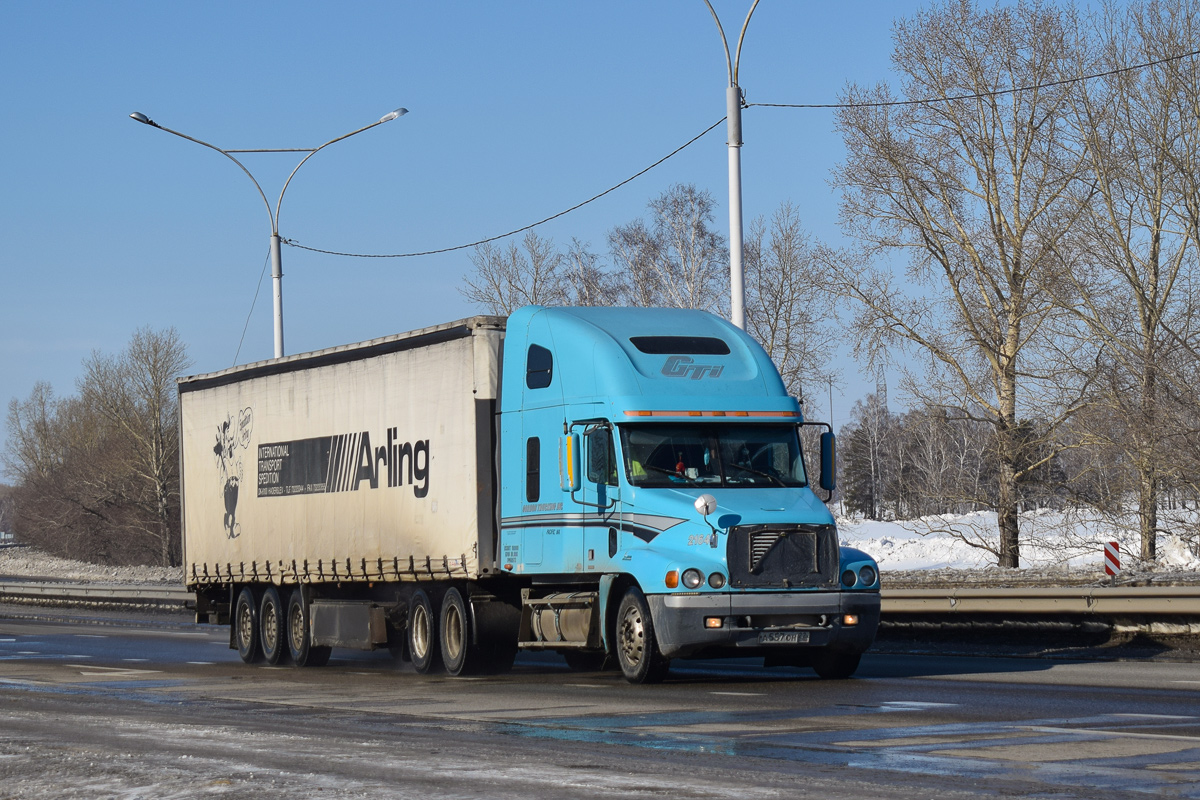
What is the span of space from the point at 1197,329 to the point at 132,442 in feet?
165

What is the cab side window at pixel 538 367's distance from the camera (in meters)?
16.5

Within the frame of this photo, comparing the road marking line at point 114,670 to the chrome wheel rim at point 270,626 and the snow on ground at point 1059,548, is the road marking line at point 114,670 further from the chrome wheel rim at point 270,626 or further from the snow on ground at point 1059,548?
the snow on ground at point 1059,548

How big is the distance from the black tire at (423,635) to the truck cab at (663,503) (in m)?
1.58

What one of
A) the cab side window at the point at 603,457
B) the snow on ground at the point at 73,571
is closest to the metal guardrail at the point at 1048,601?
the cab side window at the point at 603,457

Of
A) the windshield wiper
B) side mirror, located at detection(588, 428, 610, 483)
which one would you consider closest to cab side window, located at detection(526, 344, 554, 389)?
side mirror, located at detection(588, 428, 610, 483)

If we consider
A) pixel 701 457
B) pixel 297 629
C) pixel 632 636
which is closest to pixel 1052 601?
pixel 701 457

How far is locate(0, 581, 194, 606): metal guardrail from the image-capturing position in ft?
128

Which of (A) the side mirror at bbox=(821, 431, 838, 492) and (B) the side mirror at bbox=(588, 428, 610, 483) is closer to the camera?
(B) the side mirror at bbox=(588, 428, 610, 483)

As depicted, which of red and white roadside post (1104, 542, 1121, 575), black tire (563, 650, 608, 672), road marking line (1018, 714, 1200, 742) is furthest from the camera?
red and white roadside post (1104, 542, 1121, 575)

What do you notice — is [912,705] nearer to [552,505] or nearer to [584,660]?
[552,505]

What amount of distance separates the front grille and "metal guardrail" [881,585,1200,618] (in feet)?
16.2

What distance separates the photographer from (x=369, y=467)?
19.6 meters

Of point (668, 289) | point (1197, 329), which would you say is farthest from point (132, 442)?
point (1197, 329)

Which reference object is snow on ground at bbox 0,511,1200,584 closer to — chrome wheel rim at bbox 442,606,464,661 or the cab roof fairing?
the cab roof fairing
